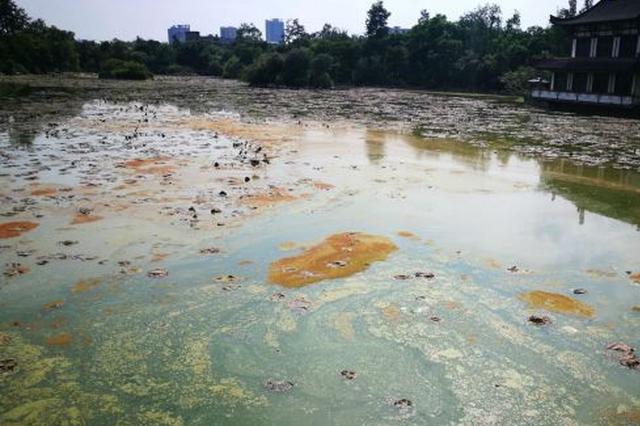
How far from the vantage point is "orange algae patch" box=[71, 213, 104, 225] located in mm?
8203

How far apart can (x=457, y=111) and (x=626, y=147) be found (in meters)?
14.2

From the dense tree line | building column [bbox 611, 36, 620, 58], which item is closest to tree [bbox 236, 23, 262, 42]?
the dense tree line

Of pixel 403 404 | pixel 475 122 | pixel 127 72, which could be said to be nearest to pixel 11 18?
pixel 127 72

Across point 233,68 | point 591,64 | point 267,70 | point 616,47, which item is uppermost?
point 233,68

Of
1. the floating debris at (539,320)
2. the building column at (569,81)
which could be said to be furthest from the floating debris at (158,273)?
the building column at (569,81)

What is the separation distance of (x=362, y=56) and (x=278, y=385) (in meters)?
64.5

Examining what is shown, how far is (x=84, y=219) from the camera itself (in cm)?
835

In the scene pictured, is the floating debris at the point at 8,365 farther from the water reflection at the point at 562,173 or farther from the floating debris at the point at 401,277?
the water reflection at the point at 562,173

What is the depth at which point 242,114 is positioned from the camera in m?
25.8

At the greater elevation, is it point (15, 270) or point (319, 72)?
point (319, 72)

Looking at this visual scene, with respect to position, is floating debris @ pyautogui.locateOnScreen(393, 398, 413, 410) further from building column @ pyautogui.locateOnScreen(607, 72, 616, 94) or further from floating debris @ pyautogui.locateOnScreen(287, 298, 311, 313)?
building column @ pyautogui.locateOnScreen(607, 72, 616, 94)

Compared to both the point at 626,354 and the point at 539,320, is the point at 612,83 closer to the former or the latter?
the point at 539,320

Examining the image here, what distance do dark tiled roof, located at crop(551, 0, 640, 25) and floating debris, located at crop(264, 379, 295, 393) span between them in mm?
29686

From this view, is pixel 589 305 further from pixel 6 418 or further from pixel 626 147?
pixel 626 147
